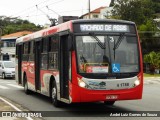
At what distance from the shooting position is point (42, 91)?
55.2ft

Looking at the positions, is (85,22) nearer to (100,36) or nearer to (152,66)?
(100,36)

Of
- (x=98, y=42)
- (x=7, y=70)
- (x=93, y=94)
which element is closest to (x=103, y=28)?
(x=98, y=42)

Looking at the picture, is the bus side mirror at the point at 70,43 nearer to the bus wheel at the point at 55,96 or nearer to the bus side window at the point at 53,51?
the bus side window at the point at 53,51

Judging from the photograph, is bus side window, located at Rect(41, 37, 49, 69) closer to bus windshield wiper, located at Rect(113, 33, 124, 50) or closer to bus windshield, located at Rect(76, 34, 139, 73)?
bus windshield, located at Rect(76, 34, 139, 73)

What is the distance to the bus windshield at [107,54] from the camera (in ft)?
41.2

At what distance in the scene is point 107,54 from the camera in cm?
1269

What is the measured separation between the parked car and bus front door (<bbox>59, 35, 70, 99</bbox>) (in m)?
23.6

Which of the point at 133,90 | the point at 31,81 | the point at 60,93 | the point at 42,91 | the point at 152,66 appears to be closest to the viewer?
the point at 133,90

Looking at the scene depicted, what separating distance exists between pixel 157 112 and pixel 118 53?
2.15 m

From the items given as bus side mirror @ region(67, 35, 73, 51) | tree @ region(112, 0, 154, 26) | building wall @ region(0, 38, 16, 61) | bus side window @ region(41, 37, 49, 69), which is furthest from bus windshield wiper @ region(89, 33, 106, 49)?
building wall @ region(0, 38, 16, 61)

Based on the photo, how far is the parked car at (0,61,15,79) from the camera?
121ft

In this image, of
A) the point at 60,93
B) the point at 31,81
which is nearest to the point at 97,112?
the point at 60,93

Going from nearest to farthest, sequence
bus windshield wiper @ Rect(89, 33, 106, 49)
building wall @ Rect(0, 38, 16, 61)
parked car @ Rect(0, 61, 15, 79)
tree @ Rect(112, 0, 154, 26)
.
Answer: bus windshield wiper @ Rect(89, 33, 106, 49)
parked car @ Rect(0, 61, 15, 79)
tree @ Rect(112, 0, 154, 26)
building wall @ Rect(0, 38, 16, 61)

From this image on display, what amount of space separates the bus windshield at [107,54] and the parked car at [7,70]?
24886 mm
